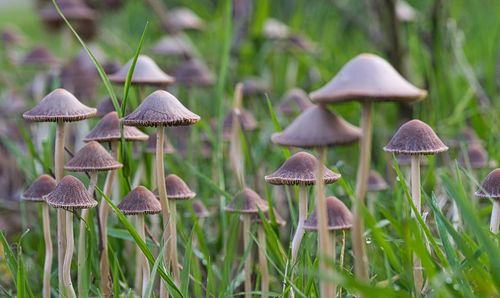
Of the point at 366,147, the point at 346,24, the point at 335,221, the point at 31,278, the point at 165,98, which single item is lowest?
the point at 31,278

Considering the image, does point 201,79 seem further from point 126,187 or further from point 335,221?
point 335,221

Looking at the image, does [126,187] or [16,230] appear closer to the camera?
[126,187]

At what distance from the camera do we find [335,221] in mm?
2094

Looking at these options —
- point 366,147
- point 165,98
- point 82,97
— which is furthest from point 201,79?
point 366,147

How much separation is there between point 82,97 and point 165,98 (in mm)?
2921

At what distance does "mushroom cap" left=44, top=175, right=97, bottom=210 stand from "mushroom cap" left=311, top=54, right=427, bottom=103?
0.89 m

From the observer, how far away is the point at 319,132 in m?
1.64

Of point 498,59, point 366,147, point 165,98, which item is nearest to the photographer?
point 366,147

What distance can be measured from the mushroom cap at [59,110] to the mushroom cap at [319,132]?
0.76 meters

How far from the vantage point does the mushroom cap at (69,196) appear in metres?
2.07

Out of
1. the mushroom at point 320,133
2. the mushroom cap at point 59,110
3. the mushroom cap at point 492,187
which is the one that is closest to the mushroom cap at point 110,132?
the mushroom cap at point 59,110

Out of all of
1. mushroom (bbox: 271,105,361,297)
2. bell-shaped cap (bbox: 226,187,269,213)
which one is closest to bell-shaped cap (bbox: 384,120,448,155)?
mushroom (bbox: 271,105,361,297)

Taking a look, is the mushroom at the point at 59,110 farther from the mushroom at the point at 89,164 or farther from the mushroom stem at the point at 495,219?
the mushroom stem at the point at 495,219

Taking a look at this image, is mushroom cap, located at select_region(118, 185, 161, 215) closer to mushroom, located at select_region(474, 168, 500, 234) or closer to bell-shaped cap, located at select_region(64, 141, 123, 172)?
bell-shaped cap, located at select_region(64, 141, 123, 172)
